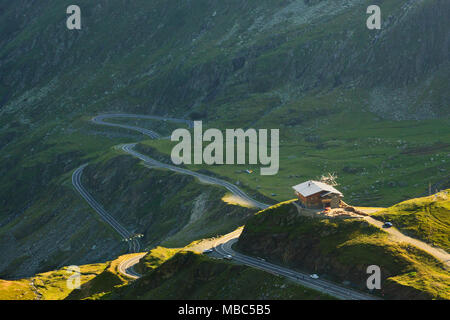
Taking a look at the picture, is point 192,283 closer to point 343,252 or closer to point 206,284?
point 206,284

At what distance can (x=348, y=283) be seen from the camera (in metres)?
72.1

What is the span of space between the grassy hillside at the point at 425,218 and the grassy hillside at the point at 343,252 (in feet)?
14.1

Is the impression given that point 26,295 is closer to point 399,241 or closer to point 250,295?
point 250,295

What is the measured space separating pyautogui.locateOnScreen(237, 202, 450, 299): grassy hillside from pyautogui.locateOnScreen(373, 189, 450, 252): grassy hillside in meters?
4.28

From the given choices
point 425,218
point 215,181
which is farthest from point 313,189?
point 215,181

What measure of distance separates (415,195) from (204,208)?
179 ft

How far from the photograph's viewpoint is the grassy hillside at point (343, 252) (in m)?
66.7

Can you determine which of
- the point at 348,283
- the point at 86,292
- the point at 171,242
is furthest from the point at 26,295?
the point at 348,283

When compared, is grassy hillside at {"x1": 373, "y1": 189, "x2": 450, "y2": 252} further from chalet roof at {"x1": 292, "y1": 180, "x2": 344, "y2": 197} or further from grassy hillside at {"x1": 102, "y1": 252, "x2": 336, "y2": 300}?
grassy hillside at {"x1": 102, "y1": 252, "x2": 336, "y2": 300}

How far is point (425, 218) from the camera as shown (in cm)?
8138

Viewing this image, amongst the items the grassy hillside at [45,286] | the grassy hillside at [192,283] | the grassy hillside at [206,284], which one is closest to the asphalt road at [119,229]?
the grassy hillside at [192,283]

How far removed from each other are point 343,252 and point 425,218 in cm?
1529

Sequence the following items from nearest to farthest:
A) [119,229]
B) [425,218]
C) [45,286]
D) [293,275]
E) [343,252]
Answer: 1. [343,252]
2. [293,275]
3. [425,218]
4. [45,286]
5. [119,229]

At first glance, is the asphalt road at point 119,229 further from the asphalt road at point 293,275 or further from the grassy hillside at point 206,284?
the asphalt road at point 293,275
